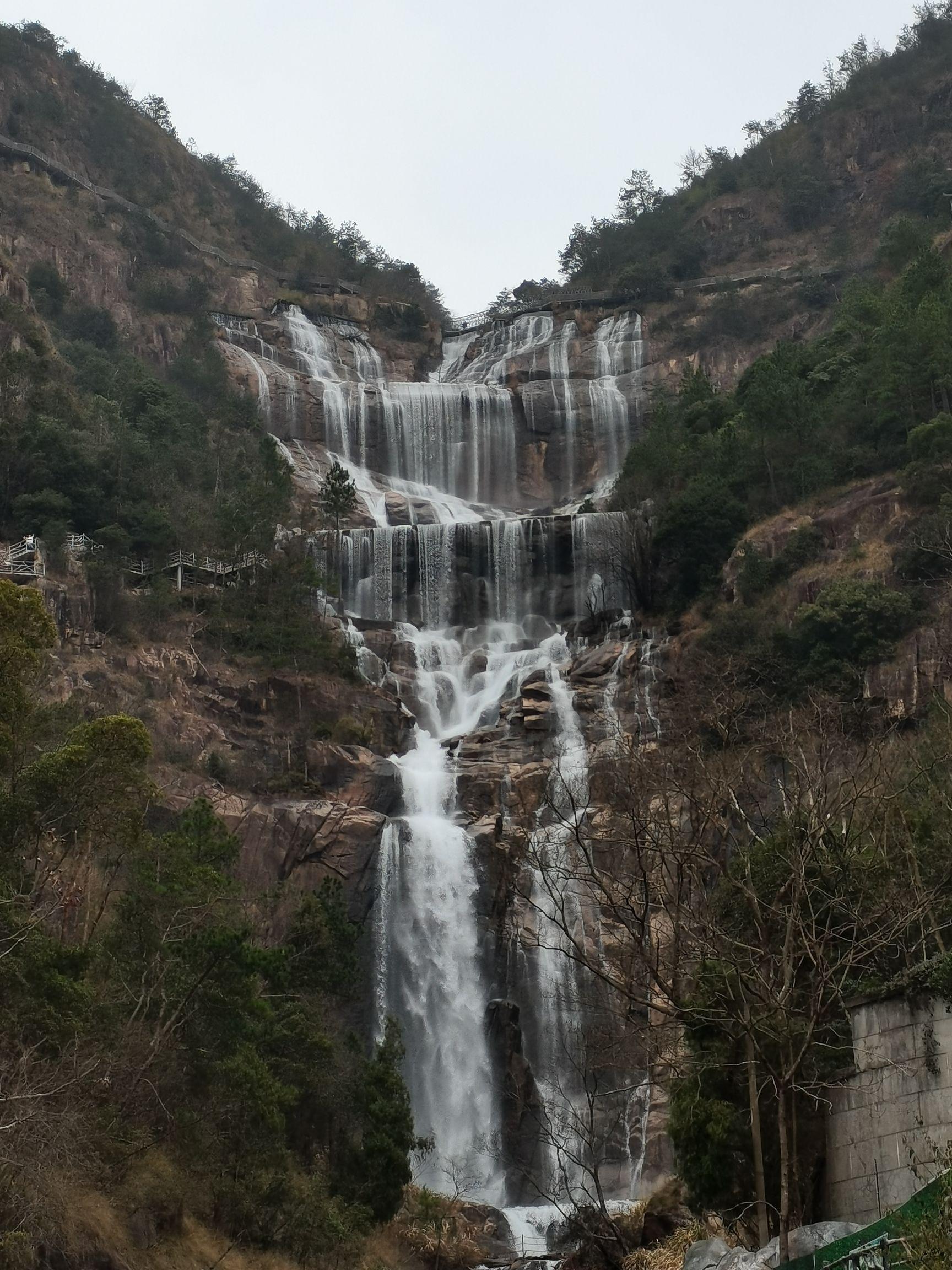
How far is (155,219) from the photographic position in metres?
83.9

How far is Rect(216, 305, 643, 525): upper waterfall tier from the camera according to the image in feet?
238

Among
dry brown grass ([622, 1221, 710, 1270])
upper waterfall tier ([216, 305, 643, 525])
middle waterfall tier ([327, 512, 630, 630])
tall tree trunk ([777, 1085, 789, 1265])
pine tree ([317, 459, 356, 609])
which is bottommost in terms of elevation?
dry brown grass ([622, 1221, 710, 1270])

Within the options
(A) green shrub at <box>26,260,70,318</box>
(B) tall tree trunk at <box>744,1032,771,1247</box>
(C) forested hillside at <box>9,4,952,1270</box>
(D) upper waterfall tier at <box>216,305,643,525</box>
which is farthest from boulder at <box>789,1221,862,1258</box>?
(A) green shrub at <box>26,260,70,318</box>

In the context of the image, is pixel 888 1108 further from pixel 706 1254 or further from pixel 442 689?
pixel 442 689

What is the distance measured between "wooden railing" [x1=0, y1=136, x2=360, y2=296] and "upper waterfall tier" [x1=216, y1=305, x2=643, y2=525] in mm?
8494

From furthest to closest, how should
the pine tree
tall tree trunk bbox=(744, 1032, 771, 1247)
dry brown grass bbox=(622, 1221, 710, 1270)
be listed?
1. the pine tree
2. dry brown grass bbox=(622, 1221, 710, 1270)
3. tall tree trunk bbox=(744, 1032, 771, 1247)

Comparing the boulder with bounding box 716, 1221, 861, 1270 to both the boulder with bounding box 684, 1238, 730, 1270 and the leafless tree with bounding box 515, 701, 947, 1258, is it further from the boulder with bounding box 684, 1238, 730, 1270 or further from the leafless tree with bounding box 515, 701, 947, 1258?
the boulder with bounding box 684, 1238, 730, 1270

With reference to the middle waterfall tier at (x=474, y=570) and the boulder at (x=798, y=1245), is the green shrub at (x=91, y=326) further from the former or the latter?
the boulder at (x=798, y=1245)

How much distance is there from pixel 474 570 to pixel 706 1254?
4194 centimetres

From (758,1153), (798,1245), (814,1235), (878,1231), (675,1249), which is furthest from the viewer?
(675,1249)

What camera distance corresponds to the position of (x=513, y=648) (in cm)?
5478

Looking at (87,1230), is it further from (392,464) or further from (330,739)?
(392,464)

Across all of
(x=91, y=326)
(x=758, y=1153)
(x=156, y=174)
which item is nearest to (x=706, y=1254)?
(x=758, y=1153)

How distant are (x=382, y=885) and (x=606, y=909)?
59.5ft
